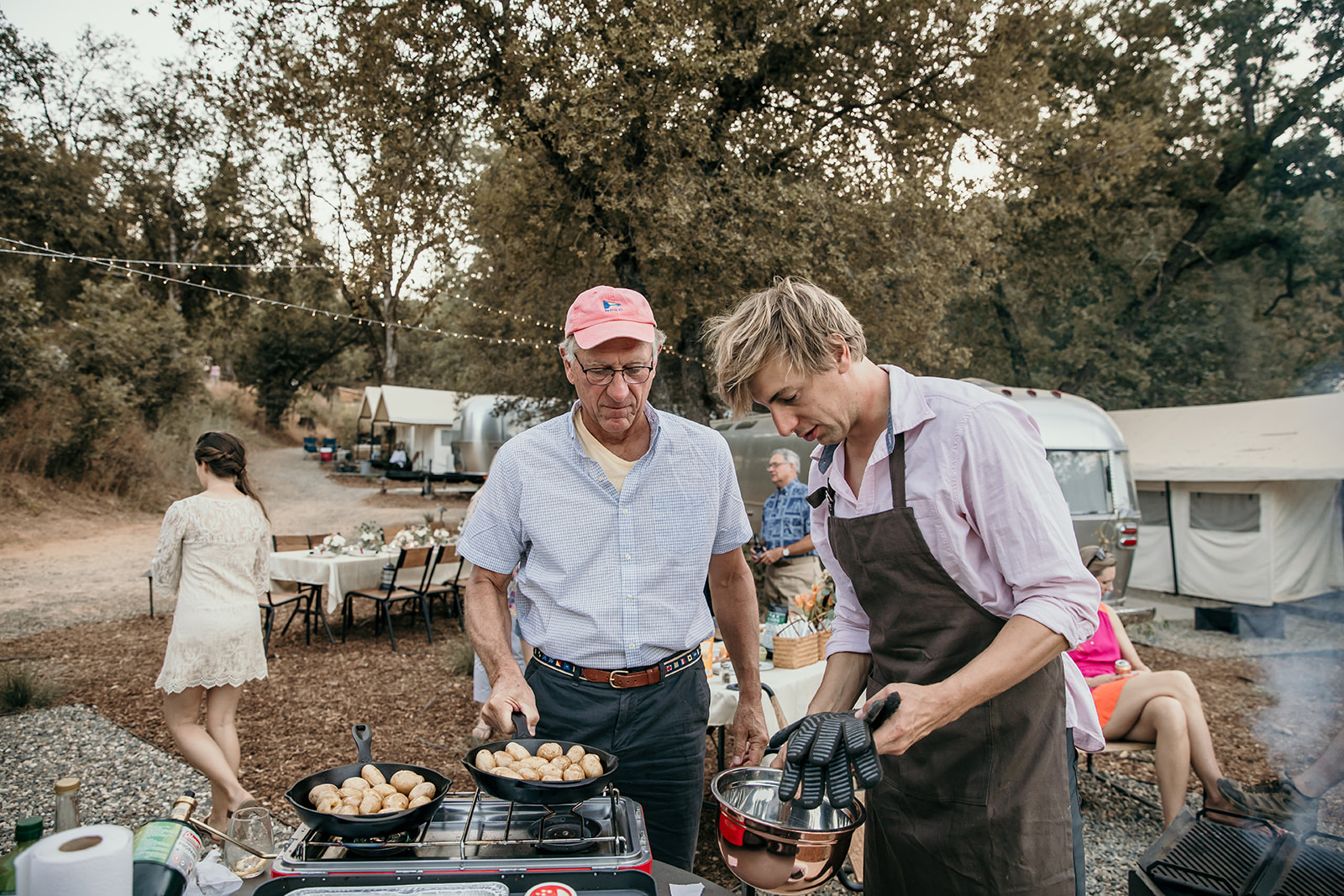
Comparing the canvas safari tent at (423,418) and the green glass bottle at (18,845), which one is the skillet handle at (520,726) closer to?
the green glass bottle at (18,845)

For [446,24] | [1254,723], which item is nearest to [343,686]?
[1254,723]

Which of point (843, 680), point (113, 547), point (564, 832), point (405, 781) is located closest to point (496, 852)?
point (564, 832)

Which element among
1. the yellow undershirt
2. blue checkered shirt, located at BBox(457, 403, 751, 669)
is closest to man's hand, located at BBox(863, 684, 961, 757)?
blue checkered shirt, located at BBox(457, 403, 751, 669)

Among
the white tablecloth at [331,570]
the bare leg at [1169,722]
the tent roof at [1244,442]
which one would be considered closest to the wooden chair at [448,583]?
the white tablecloth at [331,570]

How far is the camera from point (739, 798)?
1698 millimetres

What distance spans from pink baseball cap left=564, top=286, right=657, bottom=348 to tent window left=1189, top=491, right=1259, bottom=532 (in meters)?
11.3

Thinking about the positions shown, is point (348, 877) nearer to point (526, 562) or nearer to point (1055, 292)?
point (526, 562)

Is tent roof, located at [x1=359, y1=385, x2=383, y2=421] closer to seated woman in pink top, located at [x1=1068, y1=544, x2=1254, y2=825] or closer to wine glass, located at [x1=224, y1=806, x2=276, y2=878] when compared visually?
seated woman in pink top, located at [x1=1068, y1=544, x2=1254, y2=825]

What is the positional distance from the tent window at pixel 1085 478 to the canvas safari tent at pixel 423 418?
2100cm

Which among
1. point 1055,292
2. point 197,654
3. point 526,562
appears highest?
point 1055,292

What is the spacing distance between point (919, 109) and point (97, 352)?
61.3ft

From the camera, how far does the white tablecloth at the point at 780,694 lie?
12.4 feet

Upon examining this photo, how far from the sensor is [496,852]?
1467 millimetres

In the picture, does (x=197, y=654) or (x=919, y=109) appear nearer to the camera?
(x=197, y=654)
